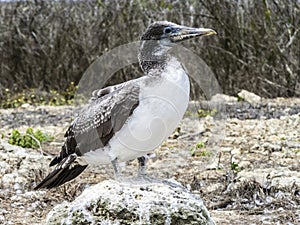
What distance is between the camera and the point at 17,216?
500 centimetres

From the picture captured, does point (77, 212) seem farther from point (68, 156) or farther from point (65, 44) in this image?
point (65, 44)

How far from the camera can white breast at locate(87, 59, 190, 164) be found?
3.82 m

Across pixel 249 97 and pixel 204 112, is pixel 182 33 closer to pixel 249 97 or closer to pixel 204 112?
pixel 204 112

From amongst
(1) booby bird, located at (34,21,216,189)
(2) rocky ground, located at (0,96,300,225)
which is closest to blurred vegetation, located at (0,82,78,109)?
(2) rocky ground, located at (0,96,300,225)

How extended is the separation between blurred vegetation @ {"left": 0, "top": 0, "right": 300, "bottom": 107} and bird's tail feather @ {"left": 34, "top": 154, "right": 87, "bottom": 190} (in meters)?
6.35

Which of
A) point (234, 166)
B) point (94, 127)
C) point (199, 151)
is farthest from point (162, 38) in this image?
point (199, 151)

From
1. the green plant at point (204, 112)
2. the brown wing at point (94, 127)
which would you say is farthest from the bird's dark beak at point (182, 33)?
the green plant at point (204, 112)

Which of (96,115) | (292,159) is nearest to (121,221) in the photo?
(96,115)

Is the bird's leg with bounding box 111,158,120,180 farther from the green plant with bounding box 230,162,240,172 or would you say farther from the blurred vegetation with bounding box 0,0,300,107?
the blurred vegetation with bounding box 0,0,300,107

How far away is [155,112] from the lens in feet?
12.5

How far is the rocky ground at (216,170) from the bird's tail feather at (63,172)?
16.7 inches

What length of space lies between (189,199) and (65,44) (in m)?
10.0

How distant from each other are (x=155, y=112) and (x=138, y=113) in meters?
Answer: 0.13

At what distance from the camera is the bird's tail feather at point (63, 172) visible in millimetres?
4398
